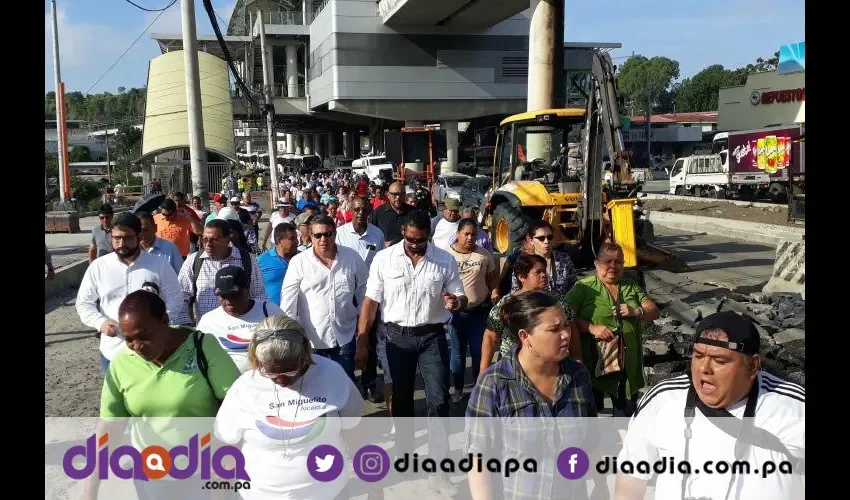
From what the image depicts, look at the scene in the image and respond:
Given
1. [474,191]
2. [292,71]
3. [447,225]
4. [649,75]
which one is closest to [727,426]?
[447,225]

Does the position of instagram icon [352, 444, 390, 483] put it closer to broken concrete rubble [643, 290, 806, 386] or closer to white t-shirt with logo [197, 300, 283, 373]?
white t-shirt with logo [197, 300, 283, 373]

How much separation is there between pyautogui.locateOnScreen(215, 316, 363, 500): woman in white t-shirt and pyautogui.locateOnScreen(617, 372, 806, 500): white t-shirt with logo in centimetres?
132

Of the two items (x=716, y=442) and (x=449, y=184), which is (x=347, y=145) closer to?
(x=449, y=184)

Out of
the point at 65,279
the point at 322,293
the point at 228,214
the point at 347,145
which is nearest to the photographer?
the point at 322,293

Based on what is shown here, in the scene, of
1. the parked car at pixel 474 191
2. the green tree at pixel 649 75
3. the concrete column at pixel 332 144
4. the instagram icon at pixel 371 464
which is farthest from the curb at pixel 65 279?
the green tree at pixel 649 75

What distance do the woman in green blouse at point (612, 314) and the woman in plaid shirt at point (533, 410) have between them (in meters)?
1.55

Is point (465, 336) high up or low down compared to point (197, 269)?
down

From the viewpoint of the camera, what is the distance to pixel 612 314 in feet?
14.8

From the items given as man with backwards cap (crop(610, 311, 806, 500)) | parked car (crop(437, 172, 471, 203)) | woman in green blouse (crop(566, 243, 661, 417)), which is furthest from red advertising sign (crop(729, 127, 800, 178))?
man with backwards cap (crop(610, 311, 806, 500))

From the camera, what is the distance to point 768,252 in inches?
584

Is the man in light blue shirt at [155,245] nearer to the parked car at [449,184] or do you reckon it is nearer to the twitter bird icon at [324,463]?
the twitter bird icon at [324,463]

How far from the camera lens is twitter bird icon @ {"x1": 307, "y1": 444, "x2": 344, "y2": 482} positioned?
10.2ft

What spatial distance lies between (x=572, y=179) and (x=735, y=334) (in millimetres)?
8793
